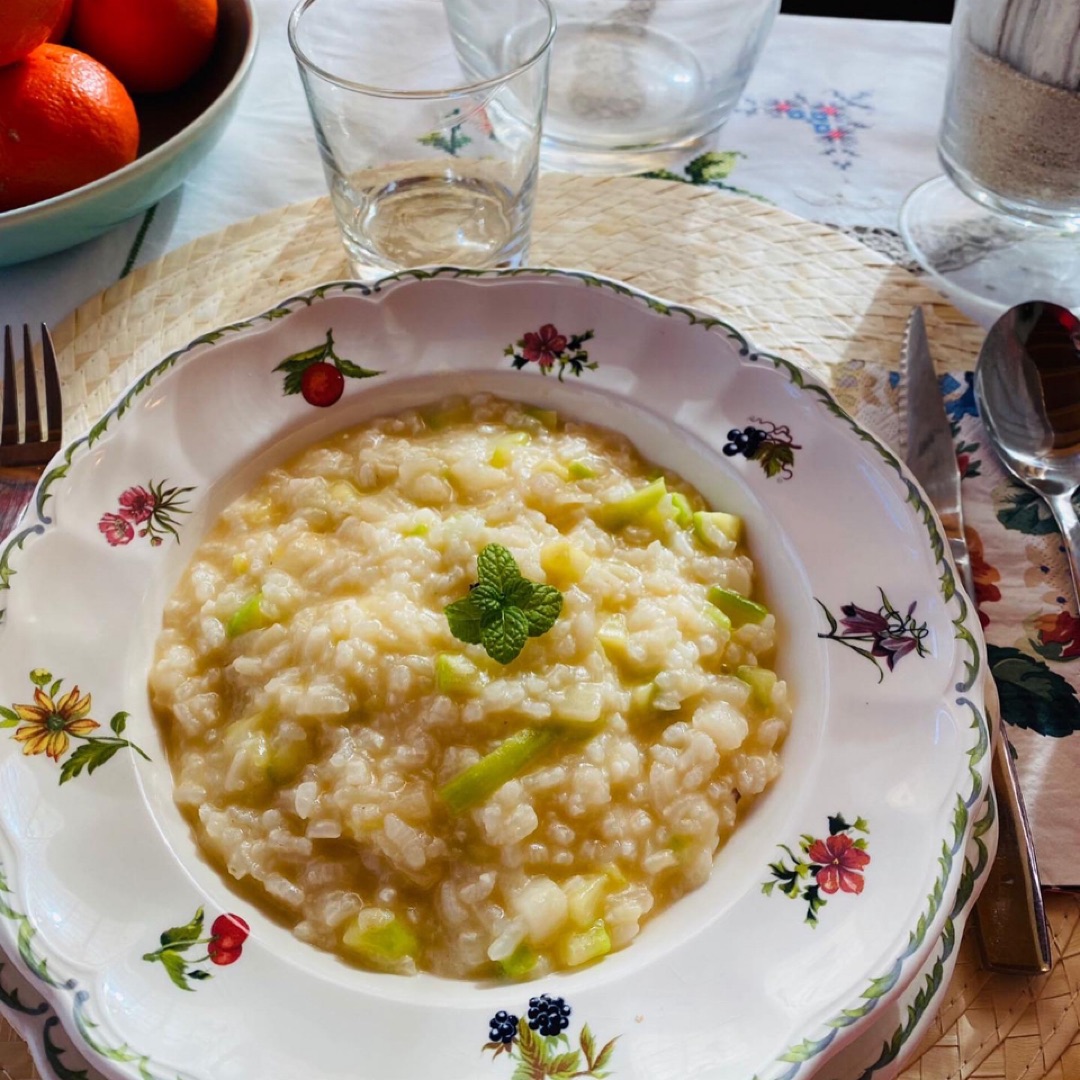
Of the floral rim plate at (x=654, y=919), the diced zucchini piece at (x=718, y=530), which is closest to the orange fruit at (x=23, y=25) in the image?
the floral rim plate at (x=654, y=919)

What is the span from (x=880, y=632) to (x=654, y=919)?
2.36 feet

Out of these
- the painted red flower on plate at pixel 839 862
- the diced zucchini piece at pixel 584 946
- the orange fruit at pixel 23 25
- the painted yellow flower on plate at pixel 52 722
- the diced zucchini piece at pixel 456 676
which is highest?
the orange fruit at pixel 23 25

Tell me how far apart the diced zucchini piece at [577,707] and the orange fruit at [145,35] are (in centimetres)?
257

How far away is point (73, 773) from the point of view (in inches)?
71.5

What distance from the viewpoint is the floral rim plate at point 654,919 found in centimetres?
157

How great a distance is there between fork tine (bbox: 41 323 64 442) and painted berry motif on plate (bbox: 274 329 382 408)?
0.62m

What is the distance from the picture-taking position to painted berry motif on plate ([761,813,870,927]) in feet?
5.66

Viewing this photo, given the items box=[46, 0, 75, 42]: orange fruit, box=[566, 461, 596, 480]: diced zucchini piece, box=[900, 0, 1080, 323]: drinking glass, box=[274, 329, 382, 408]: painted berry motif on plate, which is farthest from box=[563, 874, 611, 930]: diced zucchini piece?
box=[46, 0, 75, 42]: orange fruit

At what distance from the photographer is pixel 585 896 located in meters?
1.81

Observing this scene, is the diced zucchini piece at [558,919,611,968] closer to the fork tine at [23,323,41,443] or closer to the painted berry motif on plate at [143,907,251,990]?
the painted berry motif on plate at [143,907,251,990]

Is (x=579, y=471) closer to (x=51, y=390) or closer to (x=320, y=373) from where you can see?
(x=320, y=373)

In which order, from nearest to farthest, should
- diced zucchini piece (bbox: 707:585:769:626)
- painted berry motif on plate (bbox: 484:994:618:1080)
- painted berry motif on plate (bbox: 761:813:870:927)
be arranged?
painted berry motif on plate (bbox: 484:994:618:1080) < painted berry motif on plate (bbox: 761:813:870:927) < diced zucchini piece (bbox: 707:585:769:626)

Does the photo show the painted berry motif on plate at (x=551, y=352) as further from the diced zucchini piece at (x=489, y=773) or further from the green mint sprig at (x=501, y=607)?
the diced zucchini piece at (x=489, y=773)

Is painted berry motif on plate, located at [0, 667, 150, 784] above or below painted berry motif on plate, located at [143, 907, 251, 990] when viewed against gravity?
above
